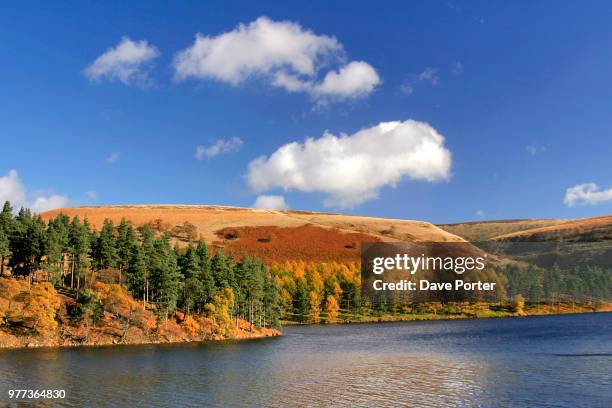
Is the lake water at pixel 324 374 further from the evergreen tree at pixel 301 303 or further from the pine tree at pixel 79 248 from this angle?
the evergreen tree at pixel 301 303

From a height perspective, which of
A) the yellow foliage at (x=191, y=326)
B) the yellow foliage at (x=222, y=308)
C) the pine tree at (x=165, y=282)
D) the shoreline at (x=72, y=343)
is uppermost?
the pine tree at (x=165, y=282)

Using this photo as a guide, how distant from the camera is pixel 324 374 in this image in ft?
214

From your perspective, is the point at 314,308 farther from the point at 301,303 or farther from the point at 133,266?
the point at 133,266

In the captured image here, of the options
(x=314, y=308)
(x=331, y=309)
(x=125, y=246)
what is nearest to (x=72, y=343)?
(x=125, y=246)

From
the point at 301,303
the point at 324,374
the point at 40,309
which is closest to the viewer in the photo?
the point at 324,374

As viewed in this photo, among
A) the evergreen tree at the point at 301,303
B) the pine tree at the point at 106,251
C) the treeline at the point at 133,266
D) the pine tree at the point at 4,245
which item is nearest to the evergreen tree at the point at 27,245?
the treeline at the point at 133,266

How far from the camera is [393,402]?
48.3 meters

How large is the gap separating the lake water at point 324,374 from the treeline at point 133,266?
16344 millimetres

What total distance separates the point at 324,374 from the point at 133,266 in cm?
6064

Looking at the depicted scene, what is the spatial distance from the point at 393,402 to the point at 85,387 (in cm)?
2939

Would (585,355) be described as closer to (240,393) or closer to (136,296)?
(240,393)

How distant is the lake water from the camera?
4991 cm

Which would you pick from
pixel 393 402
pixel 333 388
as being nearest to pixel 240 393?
pixel 333 388

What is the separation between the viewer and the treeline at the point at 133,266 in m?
109
